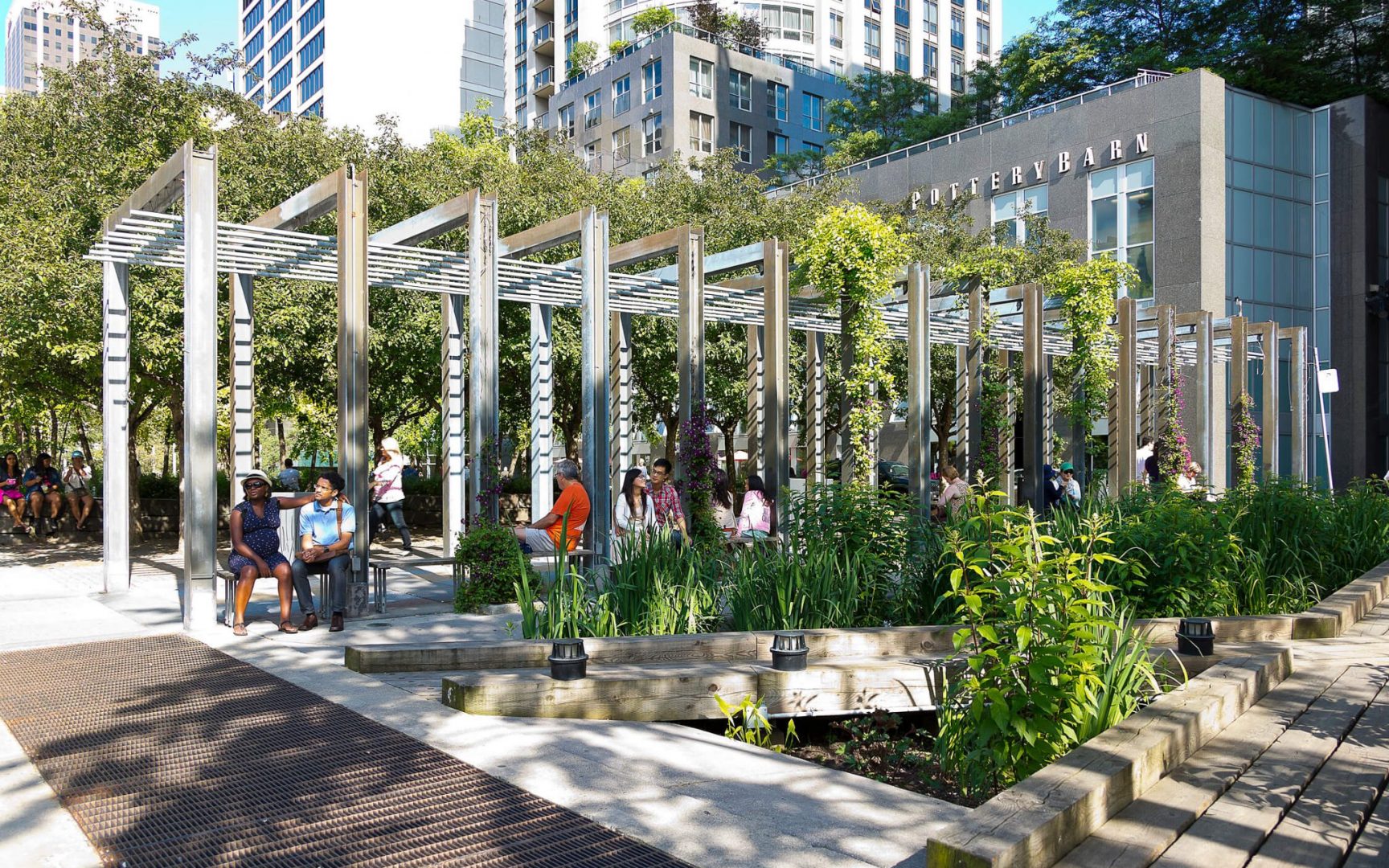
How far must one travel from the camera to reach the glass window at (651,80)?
5447cm

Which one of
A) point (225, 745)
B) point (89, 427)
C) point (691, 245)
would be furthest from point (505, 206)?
point (89, 427)

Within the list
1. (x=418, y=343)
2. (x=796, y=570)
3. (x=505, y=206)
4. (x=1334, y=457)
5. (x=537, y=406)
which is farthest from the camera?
(x=1334, y=457)

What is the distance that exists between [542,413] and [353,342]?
518cm

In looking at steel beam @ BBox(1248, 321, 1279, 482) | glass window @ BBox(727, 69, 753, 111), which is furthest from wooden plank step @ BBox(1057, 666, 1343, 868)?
glass window @ BBox(727, 69, 753, 111)

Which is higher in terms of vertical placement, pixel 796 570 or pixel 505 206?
pixel 505 206

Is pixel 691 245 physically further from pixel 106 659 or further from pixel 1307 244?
pixel 1307 244

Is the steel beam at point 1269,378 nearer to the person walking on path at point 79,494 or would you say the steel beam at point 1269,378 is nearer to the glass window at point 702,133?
the person walking on path at point 79,494

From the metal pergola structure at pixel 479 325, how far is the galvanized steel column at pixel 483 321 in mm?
18

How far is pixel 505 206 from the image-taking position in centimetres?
1739

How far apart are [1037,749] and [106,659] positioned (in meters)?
5.82

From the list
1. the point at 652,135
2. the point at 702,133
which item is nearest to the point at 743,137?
the point at 702,133

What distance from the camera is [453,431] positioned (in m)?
12.7

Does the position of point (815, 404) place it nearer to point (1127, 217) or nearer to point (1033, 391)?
point (1033, 391)

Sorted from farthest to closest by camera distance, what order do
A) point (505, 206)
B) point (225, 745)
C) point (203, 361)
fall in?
point (505, 206) < point (203, 361) < point (225, 745)
